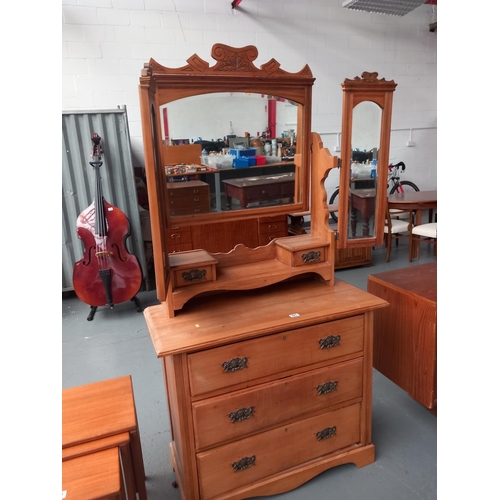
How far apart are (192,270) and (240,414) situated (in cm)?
57

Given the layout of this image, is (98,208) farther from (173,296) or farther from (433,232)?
(433,232)

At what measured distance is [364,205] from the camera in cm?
181

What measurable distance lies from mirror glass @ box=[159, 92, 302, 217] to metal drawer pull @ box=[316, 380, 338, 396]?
80cm

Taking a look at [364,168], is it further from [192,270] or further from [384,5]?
[384,5]

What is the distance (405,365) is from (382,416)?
38 centimetres

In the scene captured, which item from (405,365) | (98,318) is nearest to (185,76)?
(405,365)

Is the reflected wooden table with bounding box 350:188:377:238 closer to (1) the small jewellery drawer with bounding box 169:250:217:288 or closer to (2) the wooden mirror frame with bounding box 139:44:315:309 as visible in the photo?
(2) the wooden mirror frame with bounding box 139:44:315:309

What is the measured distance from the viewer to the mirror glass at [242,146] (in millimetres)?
1672

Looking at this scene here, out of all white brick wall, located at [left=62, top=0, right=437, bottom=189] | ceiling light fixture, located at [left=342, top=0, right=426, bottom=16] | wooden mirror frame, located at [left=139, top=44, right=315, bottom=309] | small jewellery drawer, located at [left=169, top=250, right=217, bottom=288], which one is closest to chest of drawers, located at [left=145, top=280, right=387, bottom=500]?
small jewellery drawer, located at [left=169, top=250, right=217, bottom=288]

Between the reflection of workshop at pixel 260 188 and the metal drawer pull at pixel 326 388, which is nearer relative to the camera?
the metal drawer pull at pixel 326 388

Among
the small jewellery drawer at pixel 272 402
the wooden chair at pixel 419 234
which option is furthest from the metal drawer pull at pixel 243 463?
the wooden chair at pixel 419 234

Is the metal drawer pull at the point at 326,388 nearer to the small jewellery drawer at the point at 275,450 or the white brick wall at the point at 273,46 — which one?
the small jewellery drawer at the point at 275,450

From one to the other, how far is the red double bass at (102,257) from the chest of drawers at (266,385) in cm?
181

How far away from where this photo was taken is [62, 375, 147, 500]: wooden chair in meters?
1.22
